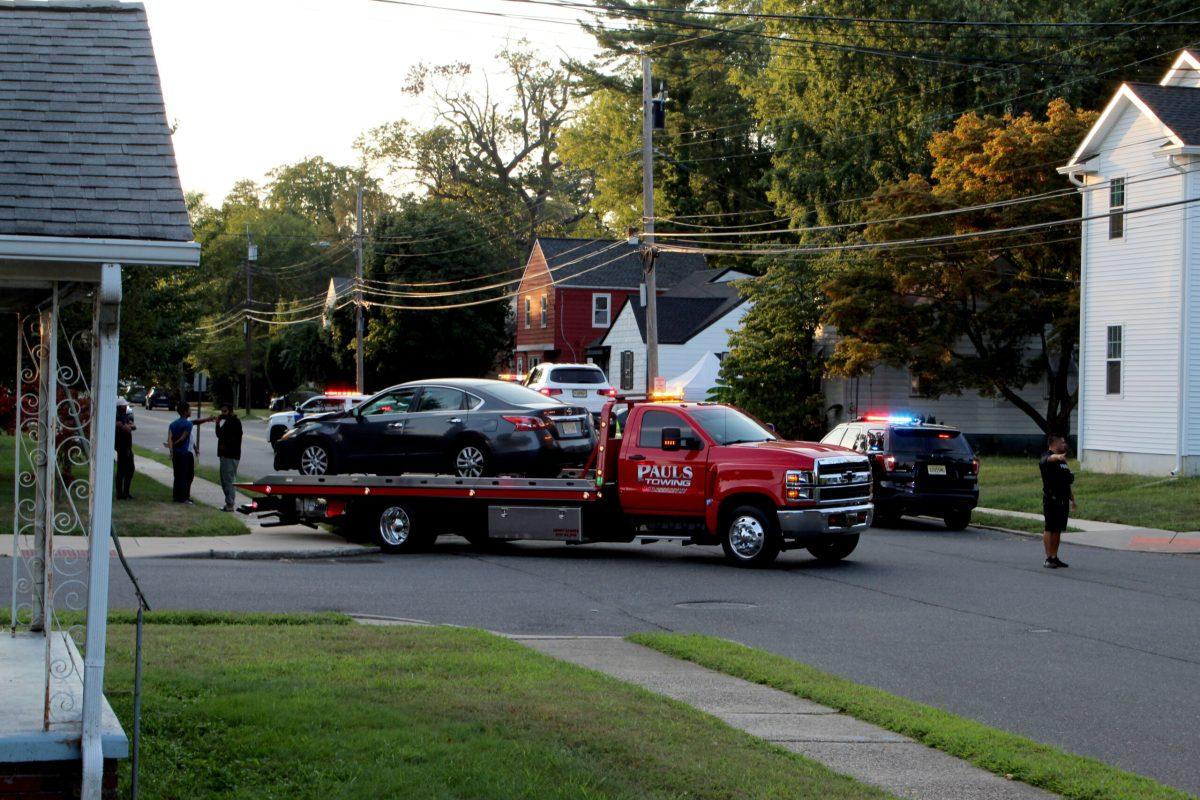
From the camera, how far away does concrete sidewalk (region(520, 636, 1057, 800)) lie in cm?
725

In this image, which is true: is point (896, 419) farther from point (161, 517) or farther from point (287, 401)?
point (287, 401)

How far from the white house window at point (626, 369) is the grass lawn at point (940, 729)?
44446 millimetres

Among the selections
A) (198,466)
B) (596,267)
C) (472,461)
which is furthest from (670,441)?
(596,267)

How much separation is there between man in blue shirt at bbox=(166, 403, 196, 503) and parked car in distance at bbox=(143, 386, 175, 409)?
6686 centimetres

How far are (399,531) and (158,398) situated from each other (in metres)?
77.3

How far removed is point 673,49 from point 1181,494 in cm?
4497

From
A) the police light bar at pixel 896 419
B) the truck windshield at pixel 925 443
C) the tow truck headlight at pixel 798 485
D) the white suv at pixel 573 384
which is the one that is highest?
the white suv at pixel 573 384

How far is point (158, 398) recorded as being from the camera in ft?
300

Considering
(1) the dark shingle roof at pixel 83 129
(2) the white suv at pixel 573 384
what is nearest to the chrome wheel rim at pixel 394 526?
(1) the dark shingle roof at pixel 83 129

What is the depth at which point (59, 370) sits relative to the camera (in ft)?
24.0

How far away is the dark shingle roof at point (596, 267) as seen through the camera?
62.6 metres

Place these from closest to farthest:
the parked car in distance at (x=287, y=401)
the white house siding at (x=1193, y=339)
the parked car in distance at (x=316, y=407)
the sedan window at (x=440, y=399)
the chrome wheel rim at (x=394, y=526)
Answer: the chrome wheel rim at (x=394, y=526)
the sedan window at (x=440, y=399)
the white house siding at (x=1193, y=339)
the parked car in distance at (x=316, y=407)
the parked car in distance at (x=287, y=401)

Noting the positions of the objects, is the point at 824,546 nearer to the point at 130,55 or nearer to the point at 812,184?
the point at 130,55

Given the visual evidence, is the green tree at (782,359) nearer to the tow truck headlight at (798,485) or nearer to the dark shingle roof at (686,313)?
the dark shingle roof at (686,313)
